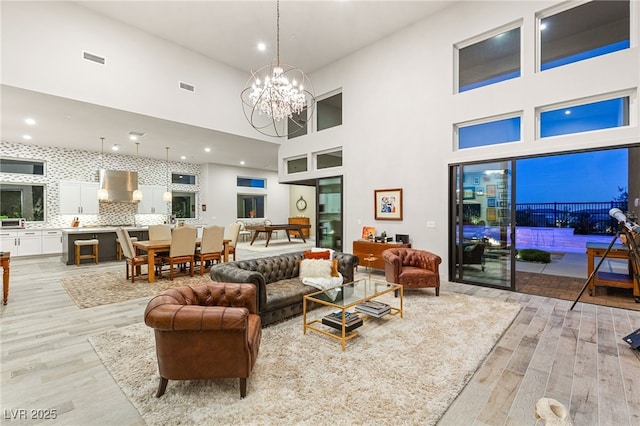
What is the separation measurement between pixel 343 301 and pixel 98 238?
7904 millimetres

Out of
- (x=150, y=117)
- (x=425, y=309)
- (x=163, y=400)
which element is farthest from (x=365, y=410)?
(x=150, y=117)

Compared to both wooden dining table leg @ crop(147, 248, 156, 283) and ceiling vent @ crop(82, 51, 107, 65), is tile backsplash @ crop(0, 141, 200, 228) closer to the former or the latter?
ceiling vent @ crop(82, 51, 107, 65)

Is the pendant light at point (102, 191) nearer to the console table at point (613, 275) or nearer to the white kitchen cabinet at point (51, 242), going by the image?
the white kitchen cabinet at point (51, 242)

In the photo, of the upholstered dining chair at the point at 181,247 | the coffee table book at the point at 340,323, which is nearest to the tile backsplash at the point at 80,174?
the upholstered dining chair at the point at 181,247

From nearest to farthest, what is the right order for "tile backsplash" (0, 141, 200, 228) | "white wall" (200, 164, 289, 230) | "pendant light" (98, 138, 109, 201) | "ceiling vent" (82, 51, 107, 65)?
1. "ceiling vent" (82, 51, 107, 65)
2. "pendant light" (98, 138, 109, 201)
3. "tile backsplash" (0, 141, 200, 228)
4. "white wall" (200, 164, 289, 230)

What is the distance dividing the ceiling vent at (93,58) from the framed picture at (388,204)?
6.01 metres

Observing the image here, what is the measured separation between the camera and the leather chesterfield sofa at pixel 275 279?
330 cm

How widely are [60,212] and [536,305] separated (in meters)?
12.3

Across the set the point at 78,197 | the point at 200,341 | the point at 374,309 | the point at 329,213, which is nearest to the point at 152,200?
the point at 78,197

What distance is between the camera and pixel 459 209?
5.46 meters

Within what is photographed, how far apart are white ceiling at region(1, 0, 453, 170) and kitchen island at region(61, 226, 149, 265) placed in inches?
101

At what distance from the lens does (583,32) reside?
4.49 m

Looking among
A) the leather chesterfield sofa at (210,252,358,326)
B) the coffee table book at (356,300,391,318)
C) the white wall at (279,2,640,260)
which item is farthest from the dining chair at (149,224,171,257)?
the coffee table book at (356,300,391,318)

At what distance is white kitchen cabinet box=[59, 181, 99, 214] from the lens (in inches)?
347
